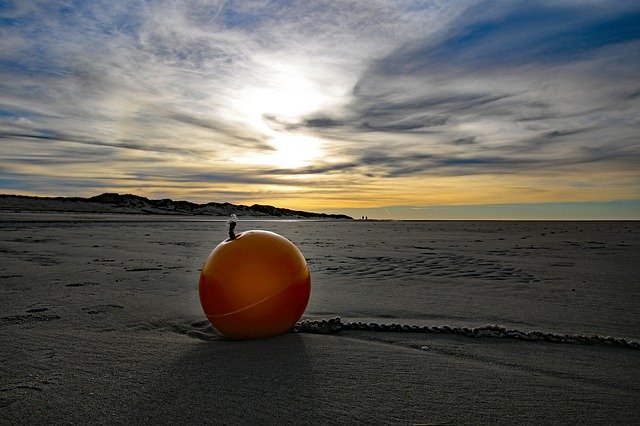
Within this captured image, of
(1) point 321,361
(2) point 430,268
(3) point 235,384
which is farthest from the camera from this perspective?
(2) point 430,268

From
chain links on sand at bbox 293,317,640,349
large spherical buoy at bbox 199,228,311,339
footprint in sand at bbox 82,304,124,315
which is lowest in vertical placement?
footprint in sand at bbox 82,304,124,315

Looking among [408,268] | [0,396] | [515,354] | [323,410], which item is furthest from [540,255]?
[0,396]

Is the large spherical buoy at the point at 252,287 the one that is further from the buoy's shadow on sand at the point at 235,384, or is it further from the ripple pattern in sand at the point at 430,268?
the ripple pattern in sand at the point at 430,268

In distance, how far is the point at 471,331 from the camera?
13.3 feet

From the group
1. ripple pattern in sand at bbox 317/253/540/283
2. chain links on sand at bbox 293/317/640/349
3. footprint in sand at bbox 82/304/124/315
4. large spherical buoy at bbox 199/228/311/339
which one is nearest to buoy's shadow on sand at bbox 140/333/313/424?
large spherical buoy at bbox 199/228/311/339

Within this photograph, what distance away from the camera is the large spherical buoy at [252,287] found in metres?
3.68

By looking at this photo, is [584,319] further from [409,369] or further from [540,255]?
[540,255]

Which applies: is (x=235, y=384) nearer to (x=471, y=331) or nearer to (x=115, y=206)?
(x=471, y=331)

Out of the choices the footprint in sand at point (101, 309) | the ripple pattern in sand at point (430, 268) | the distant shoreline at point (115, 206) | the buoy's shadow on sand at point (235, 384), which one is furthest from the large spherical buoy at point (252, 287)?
the distant shoreline at point (115, 206)

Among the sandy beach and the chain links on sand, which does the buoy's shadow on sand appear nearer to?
the sandy beach

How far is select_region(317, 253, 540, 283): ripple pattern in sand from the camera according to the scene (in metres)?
7.80

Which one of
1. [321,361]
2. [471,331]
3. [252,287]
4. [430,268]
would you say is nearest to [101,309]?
[252,287]

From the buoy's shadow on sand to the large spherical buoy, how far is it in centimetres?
17

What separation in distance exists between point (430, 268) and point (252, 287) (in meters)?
5.70
